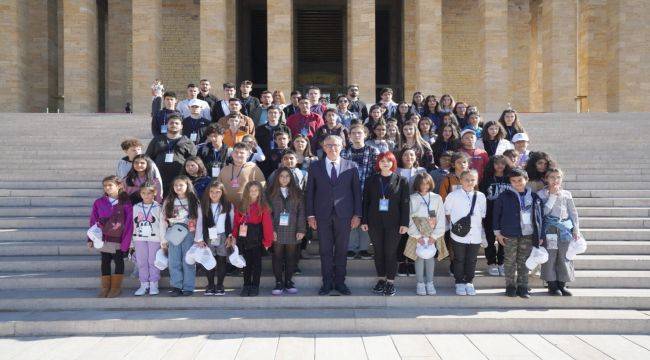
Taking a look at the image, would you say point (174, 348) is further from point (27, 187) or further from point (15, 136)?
point (15, 136)

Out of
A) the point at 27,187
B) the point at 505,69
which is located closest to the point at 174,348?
the point at 27,187

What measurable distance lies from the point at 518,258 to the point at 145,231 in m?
4.69

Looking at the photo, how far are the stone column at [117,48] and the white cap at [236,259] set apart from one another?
864 inches

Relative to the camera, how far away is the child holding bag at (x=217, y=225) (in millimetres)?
6824

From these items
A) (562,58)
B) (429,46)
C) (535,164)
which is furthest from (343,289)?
(562,58)

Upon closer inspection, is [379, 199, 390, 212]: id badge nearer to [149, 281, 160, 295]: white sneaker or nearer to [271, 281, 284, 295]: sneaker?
[271, 281, 284, 295]: sneaker

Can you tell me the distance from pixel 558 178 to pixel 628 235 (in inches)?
97.9

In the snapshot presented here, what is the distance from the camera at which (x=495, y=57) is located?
73.2ft

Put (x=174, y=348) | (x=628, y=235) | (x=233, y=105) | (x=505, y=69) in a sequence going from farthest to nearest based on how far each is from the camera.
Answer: (x=505, y=69) < (x=233, y=105) < (x=628, y=235) < (x=174, y=348)

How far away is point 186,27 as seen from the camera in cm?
2705

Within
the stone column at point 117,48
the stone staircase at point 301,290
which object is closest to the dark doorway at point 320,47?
the stone column at point 117,48

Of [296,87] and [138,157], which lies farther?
[296,87]

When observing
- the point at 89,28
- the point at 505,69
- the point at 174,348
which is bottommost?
the point at 174,348

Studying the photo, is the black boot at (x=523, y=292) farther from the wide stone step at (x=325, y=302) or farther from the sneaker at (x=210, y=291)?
the sneaker at (x=210, y=291)
